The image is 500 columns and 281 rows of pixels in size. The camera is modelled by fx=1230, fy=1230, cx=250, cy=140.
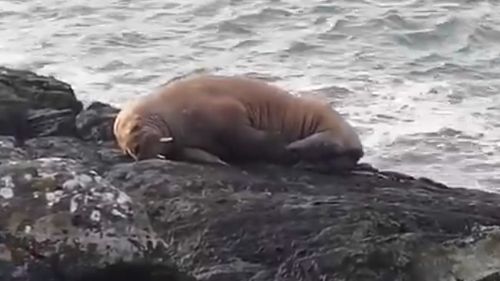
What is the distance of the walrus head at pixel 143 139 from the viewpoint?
233 inches

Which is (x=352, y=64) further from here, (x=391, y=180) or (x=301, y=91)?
(x=391, y=180)

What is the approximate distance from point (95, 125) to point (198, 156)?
87 centimetres

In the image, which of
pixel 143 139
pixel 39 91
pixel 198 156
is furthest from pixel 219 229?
pixel 39 91

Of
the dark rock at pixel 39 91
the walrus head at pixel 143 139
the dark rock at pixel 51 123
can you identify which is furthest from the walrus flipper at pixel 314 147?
the dark rock at pixel 39 91

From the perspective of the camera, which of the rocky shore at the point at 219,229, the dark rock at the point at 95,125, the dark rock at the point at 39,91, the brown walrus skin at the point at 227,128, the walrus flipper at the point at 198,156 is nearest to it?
the rocky shore at the point at 219,229

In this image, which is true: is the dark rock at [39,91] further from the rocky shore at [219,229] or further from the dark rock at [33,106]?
the rocky shore at [219,229]

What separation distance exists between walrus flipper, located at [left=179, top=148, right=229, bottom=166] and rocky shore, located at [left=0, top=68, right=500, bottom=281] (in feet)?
1.25

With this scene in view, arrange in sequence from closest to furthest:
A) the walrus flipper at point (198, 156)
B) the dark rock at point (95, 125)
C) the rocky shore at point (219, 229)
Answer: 1. the rocky shore at point (219, 229)
2. the walrus flipper at point (198, 156)
3. the dark rock at point (95, 125)

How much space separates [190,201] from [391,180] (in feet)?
3.92

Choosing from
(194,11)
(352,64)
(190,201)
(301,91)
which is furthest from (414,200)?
(194,11)

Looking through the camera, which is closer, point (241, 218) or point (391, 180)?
point (241, 218)

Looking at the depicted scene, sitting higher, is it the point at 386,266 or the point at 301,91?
the point at 386,266

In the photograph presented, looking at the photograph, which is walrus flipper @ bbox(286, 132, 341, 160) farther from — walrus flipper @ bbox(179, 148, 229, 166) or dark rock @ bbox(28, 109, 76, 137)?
dark rock @ bbox(28, 109, 76, 137)

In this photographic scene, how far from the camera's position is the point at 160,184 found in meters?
5.24
